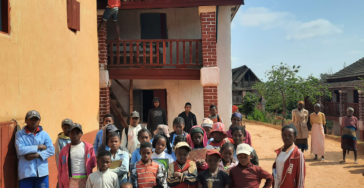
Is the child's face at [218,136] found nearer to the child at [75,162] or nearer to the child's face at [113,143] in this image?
the child's face at [113,143]

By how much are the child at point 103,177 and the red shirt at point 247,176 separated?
1.32 meters

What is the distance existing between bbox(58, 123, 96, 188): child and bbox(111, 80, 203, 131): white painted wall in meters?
6.26

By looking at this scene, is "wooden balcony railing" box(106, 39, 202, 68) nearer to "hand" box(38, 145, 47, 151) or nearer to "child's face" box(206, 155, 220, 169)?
"hand" box(38, 145, 47, 151)

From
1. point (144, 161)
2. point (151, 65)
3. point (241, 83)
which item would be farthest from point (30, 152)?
point (241, 83)

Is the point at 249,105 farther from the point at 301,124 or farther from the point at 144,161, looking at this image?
the point at 144,161

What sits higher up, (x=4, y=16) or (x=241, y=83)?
(x=241, y=83)

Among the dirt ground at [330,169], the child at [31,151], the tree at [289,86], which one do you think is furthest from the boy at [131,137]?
the tree at [289,86]

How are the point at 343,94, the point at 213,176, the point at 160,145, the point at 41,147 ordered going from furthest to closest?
the point at 343,94 → the point at 41,147 → the point at 160,145 → the point at 213,176

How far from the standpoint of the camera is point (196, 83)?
10.2 meters

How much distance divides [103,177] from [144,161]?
0.48 meters

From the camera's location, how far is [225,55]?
31.5 ft

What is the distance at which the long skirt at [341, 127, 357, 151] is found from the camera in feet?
28.5

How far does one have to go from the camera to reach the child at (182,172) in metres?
3.45

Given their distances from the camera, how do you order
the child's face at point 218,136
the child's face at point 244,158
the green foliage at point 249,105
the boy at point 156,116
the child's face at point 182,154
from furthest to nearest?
1. the green foliage at point 249,105
2. the boy at point 156,116
3. the child's face at point 218,136
4. the child's face at point 182,154
5. the child's face at point 244,158
